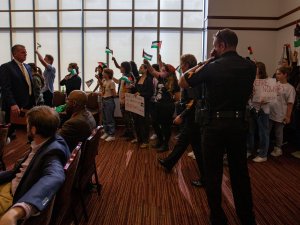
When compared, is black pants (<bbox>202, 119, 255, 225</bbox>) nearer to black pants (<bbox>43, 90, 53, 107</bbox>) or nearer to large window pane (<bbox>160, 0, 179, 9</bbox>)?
black pants (<bbox>43, 90, 53, 107</bbox>)

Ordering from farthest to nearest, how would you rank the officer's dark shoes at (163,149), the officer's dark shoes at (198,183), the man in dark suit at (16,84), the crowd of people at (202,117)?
1. the officer's dark shoes at (163,149)
2. the man in dark suit at (16,84)
3. the officer's dark shoes at (198,183)
4. the crowd of people at (202,117)

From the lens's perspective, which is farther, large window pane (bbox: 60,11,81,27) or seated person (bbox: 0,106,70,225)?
large window pane (bbox: 60,11,81,27)

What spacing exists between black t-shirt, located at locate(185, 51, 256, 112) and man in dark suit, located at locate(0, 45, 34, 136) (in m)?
2.36

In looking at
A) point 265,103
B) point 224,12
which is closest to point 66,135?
point 265,103

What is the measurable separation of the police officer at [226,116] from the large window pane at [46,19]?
604 cm

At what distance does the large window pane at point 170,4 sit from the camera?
7141 millimetres

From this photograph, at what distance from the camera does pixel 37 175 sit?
1.55 metres

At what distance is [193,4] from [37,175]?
6.47 metres

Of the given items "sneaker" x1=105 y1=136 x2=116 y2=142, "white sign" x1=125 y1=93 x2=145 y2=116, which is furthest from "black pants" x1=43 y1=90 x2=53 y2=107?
"white sign" x1=125 y1=93 x2=145 y2=116

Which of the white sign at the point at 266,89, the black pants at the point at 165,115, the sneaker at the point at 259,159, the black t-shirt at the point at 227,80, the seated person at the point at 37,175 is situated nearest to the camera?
the seated person at the point at 37,175

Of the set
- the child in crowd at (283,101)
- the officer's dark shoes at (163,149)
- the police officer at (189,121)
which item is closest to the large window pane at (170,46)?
the officer's dark shoes at (163,149)

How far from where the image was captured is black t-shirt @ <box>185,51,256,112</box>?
2.14 m

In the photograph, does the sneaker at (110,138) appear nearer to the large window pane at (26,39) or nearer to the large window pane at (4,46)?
the large window pane at (26,39)

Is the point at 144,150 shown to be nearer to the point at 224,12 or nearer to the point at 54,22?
the point at 224,12
